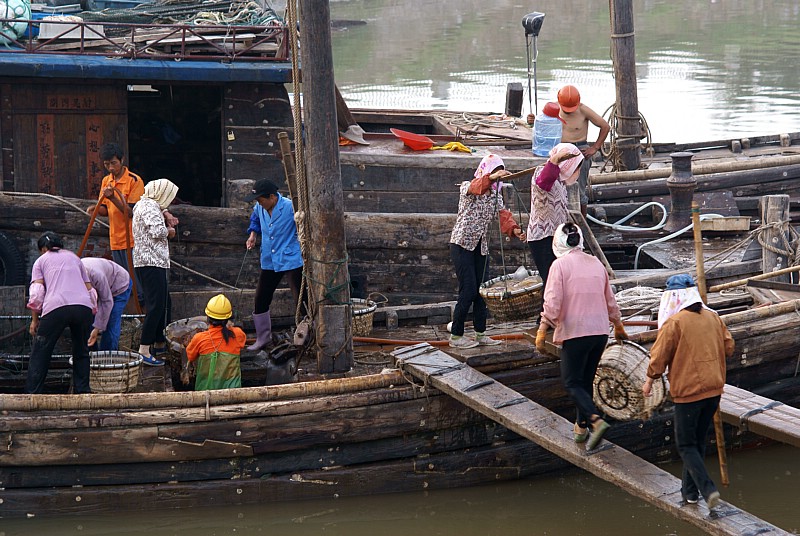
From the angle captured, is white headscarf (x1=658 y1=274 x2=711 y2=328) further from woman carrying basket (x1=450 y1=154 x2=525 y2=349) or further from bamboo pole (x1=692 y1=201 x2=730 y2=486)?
woman carrying basket (x1=450 y1=154 x2=525 y2=349)

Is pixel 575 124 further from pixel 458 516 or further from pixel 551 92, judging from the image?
pixel 551 92

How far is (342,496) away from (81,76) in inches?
169

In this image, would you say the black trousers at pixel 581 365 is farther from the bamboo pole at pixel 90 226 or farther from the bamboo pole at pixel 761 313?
the bamboo pole at pixel 90 226

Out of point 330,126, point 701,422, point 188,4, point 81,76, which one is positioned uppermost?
point 188,4

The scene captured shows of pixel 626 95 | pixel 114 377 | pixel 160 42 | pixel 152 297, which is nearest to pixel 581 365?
pixel 114 377

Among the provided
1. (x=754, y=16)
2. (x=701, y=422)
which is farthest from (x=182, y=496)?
(x=754, y=16)

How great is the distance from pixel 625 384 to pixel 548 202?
1.71 m

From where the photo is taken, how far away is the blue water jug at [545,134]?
9.93 meters

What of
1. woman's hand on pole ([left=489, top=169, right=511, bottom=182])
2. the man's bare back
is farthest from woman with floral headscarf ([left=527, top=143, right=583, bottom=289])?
the man's bare back

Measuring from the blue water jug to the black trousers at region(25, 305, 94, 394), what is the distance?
4.55m

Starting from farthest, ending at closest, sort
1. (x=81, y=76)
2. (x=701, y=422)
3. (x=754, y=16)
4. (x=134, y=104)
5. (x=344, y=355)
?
1. (x=754, y=16)
2. (x=134, y=104)
3. (x=81, y=76)
4. (x=344, y=355)
5. (x=701, y=422)

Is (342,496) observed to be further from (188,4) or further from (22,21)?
(188,4)

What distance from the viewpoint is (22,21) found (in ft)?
30.7

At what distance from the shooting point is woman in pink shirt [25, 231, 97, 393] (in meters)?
7.61
